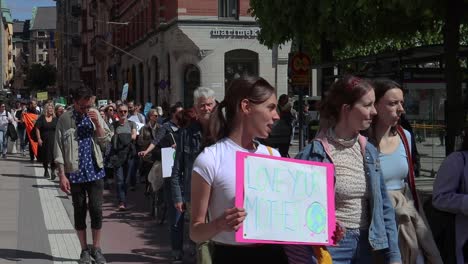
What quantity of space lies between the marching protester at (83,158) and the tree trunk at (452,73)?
189 inches

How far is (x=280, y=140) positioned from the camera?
13945mm

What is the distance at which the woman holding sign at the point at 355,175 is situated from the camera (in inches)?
158

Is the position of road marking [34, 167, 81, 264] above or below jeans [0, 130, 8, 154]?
below

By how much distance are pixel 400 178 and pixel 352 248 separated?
71cm

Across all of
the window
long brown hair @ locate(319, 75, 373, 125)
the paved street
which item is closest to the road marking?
the paved street

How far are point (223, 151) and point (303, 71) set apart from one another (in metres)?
13.3

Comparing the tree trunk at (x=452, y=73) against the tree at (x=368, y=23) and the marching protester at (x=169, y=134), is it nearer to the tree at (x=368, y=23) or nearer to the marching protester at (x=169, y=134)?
the tree at (x=368, y=23)

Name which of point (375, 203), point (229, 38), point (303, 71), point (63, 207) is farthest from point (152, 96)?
point (375, 203)

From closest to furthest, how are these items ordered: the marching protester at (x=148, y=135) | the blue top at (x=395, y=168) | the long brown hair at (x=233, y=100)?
the long brown hair at (x=233, y=100) → the blue top at (x=395, y=168) → the marching protester at (x=148, y=135)

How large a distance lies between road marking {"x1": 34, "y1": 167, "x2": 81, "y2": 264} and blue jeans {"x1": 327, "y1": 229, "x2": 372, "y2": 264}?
4915 mm

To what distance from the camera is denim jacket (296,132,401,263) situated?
4.01 metres

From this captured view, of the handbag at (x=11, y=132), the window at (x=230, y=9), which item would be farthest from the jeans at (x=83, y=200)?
the window at (x=230, y=9)

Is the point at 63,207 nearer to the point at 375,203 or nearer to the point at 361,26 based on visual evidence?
the point at 361,26

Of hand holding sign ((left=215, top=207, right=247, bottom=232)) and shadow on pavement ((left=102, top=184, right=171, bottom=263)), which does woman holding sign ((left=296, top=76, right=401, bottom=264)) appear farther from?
shadow on pavement ((left=102, top=184, right=171, bottom=263))
